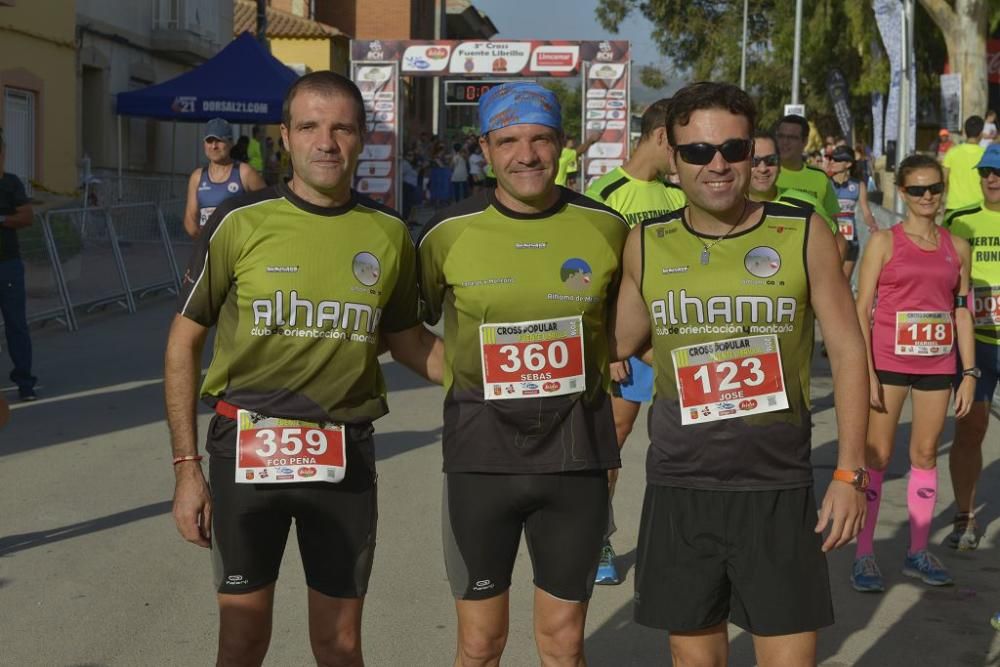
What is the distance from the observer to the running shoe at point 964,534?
280 inches

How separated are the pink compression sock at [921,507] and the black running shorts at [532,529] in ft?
10.1

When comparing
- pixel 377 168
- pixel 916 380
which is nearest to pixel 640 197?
pixel 916 380

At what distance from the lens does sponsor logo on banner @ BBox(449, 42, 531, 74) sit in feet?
89.6

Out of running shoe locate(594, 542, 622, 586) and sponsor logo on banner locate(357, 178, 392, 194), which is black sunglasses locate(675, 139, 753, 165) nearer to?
running shoe locate(594, 542, 622, 586)

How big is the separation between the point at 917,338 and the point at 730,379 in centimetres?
311

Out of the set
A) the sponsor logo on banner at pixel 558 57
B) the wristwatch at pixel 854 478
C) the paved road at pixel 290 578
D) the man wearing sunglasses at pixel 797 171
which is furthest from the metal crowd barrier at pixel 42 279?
the sponsor logo on banner at pixel 558 57

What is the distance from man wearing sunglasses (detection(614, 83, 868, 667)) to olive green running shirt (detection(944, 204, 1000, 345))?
3651 millimetres

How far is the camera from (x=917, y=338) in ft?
21.5

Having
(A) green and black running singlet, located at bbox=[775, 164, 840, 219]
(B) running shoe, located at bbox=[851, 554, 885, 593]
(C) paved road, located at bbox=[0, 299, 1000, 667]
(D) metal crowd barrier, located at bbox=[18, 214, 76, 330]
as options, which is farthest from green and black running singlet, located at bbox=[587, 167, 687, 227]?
(D) metal crowd barrier, located at bbox=[18, 214, 76, 330]

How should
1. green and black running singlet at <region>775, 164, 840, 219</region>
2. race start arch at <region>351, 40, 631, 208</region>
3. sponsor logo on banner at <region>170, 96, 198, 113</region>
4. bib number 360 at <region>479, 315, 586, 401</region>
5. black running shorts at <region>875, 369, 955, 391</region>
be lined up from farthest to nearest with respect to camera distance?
race start arch at <region>351, 40, 631, 208</region> < sponsor logo on banner at <region>170, 96, 198, 113</region> < green and black running singlet at <region>775, 164, 840, 219</region> < black running shorts at <region>875, 369, 955, 391</region> < bib number 360 at <region>479, 315, 586, 401</region>

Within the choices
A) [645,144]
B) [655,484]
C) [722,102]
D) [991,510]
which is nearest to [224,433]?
[655,484]

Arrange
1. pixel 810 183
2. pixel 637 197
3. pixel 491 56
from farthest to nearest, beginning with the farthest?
1. pixel 491 56
2. pixel 810 183
3. pixel 637 197

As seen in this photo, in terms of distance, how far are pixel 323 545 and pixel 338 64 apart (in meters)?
50.4

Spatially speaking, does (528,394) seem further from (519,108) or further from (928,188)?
(928,188)
